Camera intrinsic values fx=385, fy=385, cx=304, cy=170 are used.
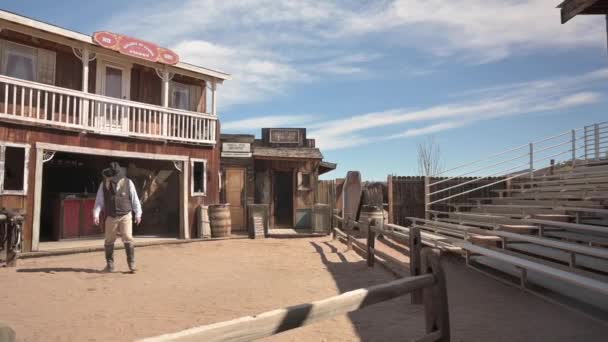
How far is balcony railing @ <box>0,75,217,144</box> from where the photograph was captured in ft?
30.5

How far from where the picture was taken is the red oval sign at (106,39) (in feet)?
34.1

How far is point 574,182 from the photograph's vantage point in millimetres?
10242

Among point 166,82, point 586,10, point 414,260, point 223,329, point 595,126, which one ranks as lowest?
point 414,260

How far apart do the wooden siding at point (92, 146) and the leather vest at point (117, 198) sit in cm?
336

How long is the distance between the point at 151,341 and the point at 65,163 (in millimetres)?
12608

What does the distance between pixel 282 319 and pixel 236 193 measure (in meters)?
12.8

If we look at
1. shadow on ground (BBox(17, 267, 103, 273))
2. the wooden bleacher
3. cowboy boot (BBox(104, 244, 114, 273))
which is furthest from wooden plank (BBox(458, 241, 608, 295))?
shadow on ground (BBox(17, 267, 103, 273))

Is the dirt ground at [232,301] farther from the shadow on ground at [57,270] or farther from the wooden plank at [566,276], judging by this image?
the wooden plank at [566,276]

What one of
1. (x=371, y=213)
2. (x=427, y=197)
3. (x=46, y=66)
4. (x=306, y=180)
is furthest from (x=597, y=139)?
(x=46, y=66)

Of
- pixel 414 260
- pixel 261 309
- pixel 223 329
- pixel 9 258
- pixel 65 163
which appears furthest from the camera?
pixel 65 163

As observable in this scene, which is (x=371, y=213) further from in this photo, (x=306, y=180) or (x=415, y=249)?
(x=415, y=249)

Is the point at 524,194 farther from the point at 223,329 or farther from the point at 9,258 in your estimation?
the point at 9,258

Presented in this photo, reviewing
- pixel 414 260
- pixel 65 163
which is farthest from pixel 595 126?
pixel 65 163

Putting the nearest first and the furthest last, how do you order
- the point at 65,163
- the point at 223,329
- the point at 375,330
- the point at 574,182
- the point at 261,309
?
the point at 223,329 < the point at 375,330 < the point at 261,309 < the point at 574,182 < the point at 65,163
